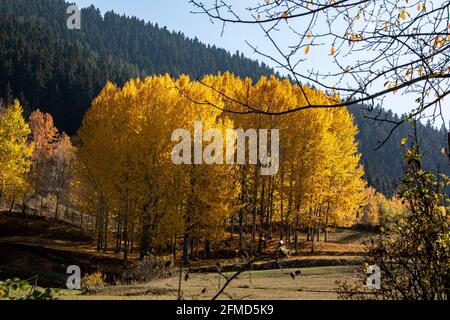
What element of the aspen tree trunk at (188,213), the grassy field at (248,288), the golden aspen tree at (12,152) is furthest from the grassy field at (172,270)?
the golden aspen tree at (12,152)

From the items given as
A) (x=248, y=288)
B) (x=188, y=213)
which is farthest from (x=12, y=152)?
(x=248, y=288)

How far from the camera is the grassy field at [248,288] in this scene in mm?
11084

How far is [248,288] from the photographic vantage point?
1398 centimetres

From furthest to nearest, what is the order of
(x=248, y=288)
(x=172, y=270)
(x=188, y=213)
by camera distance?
(x=188, y=213), (x=172, y=270), (x=248, y=288)

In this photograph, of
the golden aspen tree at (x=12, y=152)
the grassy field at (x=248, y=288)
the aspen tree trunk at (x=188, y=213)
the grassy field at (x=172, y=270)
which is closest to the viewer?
the grassy field at (x=248, y=288)

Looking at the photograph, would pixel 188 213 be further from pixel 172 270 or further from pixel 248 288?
pixel 248 288

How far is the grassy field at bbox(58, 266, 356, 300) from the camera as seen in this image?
1108 centimetres

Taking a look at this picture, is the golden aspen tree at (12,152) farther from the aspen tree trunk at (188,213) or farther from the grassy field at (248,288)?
the grassy field at (248,288)

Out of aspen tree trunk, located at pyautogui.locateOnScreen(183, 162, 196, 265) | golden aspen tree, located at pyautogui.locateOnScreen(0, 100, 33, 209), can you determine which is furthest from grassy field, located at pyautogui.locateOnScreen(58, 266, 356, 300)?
golden aspen tree, located at pyautogui.locateOnScreen(0, 100, 33, 209)

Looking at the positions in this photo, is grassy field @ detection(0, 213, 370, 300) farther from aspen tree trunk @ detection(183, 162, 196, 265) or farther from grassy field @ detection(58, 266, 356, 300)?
aspen tree trunk @ detection(183, 162, 196, 265)

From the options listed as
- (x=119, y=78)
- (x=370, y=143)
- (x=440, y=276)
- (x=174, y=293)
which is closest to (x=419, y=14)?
(x=440, y=276)

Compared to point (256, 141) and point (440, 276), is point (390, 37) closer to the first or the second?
point (440, 276)

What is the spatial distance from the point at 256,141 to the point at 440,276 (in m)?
23.1

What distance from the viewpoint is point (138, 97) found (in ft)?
84.0
